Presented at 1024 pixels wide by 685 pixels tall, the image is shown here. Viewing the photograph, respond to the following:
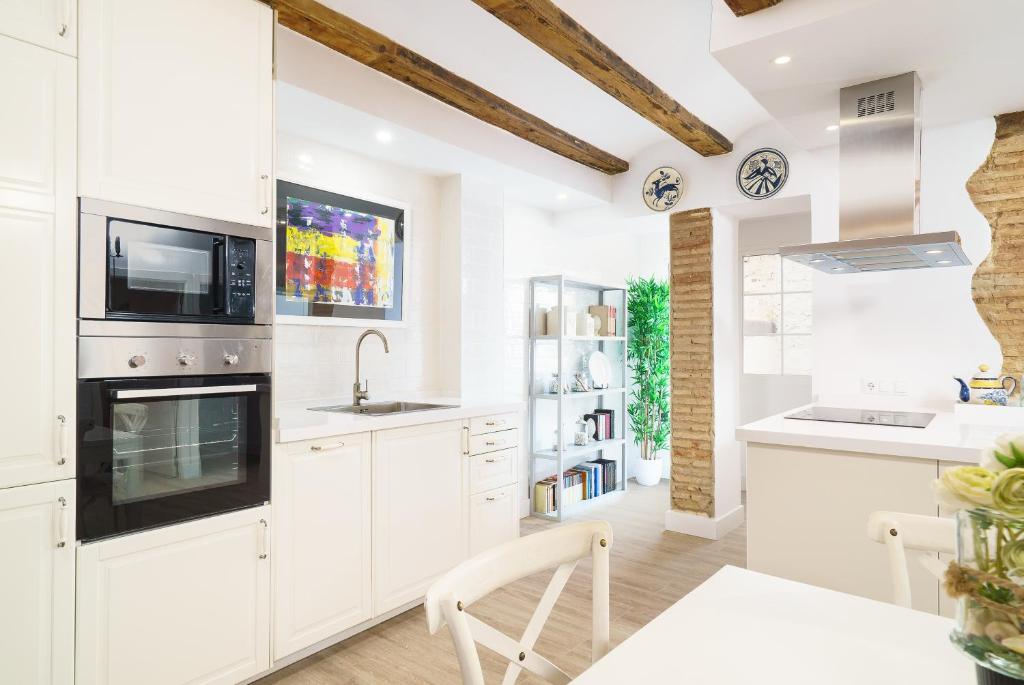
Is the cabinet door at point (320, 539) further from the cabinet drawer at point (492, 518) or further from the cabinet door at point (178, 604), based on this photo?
the cabinet drawer at point (492, 518)

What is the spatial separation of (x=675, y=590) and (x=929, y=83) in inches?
101

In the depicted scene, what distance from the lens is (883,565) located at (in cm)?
201

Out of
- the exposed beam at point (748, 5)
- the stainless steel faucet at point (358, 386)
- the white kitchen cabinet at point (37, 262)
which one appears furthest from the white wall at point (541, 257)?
the white kitchen cabinet at point (37, 262)

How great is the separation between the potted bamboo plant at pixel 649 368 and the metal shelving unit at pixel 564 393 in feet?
0.57

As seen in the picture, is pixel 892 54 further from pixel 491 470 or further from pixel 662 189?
pixel 491 470

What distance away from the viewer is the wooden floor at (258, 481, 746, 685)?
7.73ft

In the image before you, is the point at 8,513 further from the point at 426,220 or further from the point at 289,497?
the point at 426,220

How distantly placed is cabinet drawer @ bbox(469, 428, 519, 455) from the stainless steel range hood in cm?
166

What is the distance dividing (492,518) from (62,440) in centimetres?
203

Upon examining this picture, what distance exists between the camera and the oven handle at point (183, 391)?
185 cm

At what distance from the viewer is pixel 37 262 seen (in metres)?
1.69

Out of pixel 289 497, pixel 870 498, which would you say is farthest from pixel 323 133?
pixel 870 498

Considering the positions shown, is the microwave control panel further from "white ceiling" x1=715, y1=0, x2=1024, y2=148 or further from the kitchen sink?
"white ceiling" x1=715, y1=0, x2=1024, y2=148

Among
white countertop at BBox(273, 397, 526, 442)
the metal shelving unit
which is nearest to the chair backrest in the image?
white countertop at BBox(273, 397, 526, 442)
